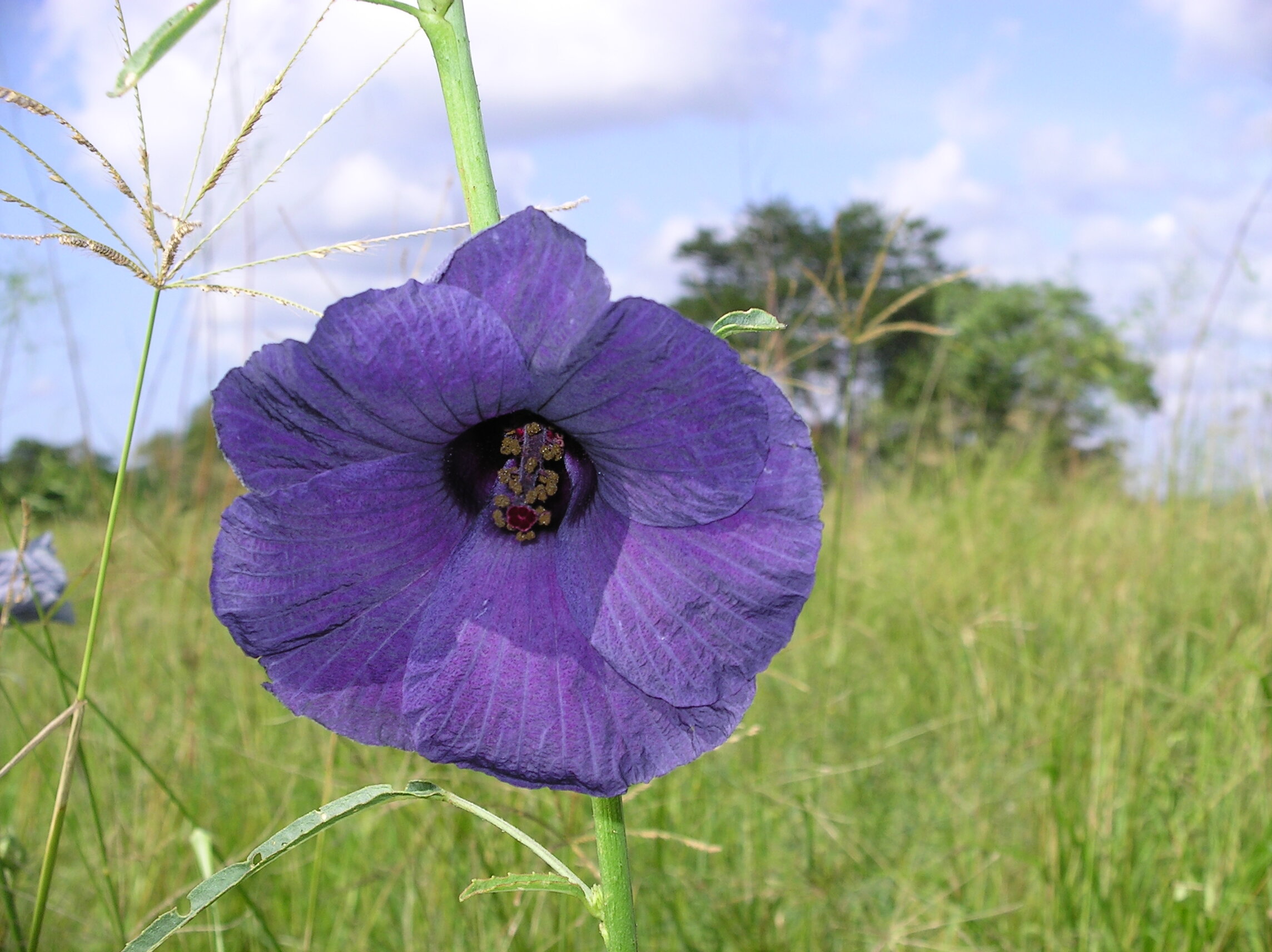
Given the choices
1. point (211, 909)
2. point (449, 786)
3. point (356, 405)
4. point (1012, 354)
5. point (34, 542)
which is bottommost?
point (211, 909)

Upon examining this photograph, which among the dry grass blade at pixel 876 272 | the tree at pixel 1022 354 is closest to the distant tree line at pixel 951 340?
the tree at pixel 1022 354

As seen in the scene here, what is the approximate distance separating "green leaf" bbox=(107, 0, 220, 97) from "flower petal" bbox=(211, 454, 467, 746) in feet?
0.89

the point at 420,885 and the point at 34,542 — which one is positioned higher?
the point at 34,542

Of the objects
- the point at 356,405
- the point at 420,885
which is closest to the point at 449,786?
the point at 420,885

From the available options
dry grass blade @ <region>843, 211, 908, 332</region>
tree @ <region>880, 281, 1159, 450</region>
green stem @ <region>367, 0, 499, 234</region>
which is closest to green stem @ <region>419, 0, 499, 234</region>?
green stem @ <region>367, 0, 499, 234</region>

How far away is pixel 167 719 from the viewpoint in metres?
2.68

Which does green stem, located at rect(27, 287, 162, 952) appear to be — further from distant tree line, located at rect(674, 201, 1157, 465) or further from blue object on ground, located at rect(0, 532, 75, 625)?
distant tree line, located at rect(674, 201, 1157, 465)

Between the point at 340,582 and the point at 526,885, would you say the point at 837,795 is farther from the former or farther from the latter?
the point at 340,582

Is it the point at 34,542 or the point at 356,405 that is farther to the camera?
the point at 34,542

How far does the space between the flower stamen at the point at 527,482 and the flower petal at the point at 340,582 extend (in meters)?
0.04

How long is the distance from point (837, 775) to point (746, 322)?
69.3 inches

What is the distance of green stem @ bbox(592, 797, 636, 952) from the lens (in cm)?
68

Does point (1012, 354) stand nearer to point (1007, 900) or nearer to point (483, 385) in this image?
point (1007, 900)

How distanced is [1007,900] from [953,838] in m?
0.29
